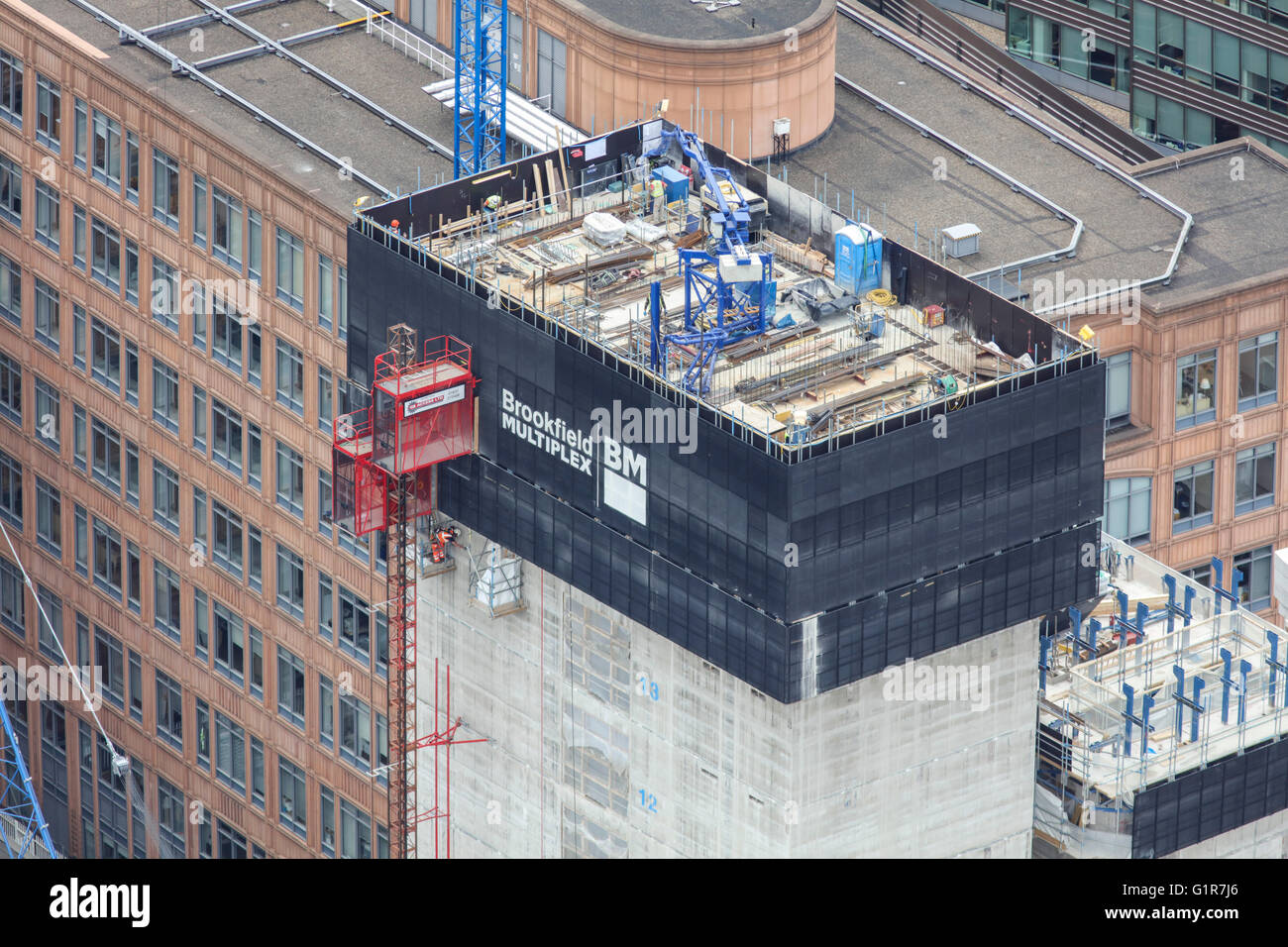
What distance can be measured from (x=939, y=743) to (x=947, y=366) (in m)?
12.8

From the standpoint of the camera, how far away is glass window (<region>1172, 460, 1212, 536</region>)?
162125 millimetres

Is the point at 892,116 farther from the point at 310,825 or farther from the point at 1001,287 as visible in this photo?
the point at 310,825

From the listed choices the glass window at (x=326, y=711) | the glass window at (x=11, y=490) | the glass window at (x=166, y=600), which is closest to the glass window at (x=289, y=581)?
the glass window at (x=326, y=711)

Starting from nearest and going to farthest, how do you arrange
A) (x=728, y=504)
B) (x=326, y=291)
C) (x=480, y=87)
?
(x=728, y=504), (x=480, y=87), (x=326, y=291)

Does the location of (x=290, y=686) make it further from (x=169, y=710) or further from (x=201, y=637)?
(x=169, y=710)

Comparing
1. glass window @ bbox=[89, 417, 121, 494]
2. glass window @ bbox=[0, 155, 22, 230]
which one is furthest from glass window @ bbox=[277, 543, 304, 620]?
glass window @ bbox=[0, 155, 22, 230]

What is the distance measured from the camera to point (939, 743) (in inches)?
5527

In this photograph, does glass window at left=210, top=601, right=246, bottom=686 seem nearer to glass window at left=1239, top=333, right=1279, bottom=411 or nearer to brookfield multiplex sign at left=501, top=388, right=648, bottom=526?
brookfield multiplex sign at left=501, top=388, right=648, bottom=526

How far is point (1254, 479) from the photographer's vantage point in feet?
539

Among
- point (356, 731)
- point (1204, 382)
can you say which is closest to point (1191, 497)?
point (1204, 382)

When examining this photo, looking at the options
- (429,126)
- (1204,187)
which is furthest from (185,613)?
(1204,187)

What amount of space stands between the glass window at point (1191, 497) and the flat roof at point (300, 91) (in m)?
30.8

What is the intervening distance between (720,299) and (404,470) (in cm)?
1355

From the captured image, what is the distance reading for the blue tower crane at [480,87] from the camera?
15275cm
